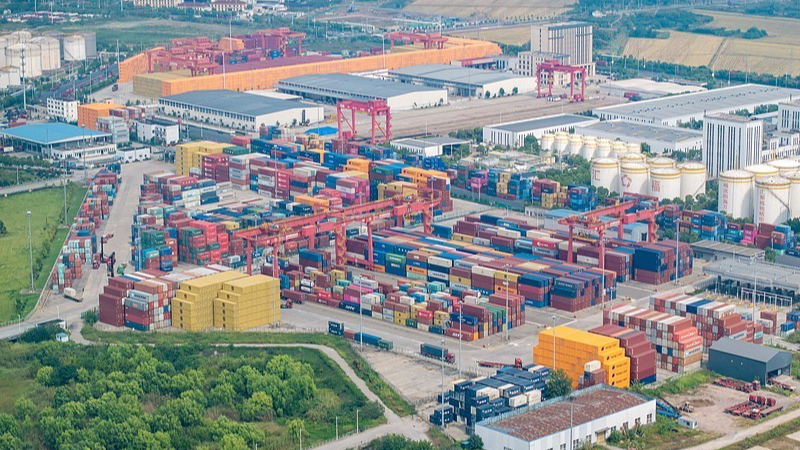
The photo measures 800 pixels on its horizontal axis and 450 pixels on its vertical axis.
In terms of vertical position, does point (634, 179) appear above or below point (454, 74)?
below

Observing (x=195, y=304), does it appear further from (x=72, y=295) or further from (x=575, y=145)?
(x=575, y=145)

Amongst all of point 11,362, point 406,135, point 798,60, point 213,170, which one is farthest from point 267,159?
point 798,60

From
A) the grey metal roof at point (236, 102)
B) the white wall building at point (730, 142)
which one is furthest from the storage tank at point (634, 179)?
the grey metal roof at point (236, 102)

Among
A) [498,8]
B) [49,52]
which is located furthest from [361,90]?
[498,8]

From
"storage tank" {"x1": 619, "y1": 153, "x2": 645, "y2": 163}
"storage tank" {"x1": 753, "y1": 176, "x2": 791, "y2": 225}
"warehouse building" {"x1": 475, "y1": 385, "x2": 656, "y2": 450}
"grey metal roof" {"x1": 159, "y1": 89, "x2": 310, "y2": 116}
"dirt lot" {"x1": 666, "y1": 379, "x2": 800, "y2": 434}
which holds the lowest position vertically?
"dirt lot" {"x1": 666, "y1": 379, "x2": 800, "y2": 434}

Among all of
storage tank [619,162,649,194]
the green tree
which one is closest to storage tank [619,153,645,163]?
storage tank [619,162,649,194]

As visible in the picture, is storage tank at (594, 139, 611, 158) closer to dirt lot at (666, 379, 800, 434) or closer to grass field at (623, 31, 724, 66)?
dirt lot at (666, 379, 800, 434)

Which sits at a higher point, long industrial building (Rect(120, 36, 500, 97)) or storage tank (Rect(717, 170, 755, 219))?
long industrial building (Rect(120, 36, 500, 97))
